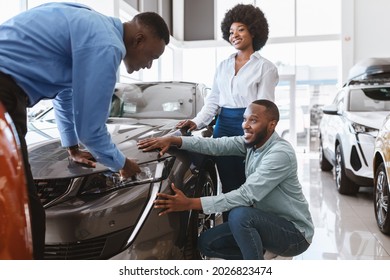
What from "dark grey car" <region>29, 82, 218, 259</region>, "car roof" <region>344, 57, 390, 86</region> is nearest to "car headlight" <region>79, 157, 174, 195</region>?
"dark grey car" <region>29, 82, 218, 259</region>

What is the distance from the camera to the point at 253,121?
1.39 m

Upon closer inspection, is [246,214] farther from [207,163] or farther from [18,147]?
[18,147]

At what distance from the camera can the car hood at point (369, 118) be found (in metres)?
2.74

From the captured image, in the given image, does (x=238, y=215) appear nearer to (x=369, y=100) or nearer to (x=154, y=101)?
(x=154, y=101)

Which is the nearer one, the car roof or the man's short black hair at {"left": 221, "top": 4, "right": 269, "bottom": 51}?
the man's short black hair at {"left": 221, "top": 4, "right": 269, "bottom": 51}

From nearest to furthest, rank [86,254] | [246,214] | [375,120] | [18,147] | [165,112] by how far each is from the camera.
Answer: [18,147]
[86,254]
[246,214]
[165,112]
[375,120]

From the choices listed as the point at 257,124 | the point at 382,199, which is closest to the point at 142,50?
the point at 257,124

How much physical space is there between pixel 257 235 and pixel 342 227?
1.26m

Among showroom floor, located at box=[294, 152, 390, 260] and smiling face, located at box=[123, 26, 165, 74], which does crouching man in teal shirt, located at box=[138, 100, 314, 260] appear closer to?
smiling face, located at box=[123, 26, 165, 74]

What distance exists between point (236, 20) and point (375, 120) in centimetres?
156

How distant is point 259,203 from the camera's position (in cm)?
139

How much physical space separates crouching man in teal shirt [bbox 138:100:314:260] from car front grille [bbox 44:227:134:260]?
0.16 metres

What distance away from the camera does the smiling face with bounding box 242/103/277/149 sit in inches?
54.0

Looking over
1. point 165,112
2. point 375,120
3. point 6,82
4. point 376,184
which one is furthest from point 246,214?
point 375,120
